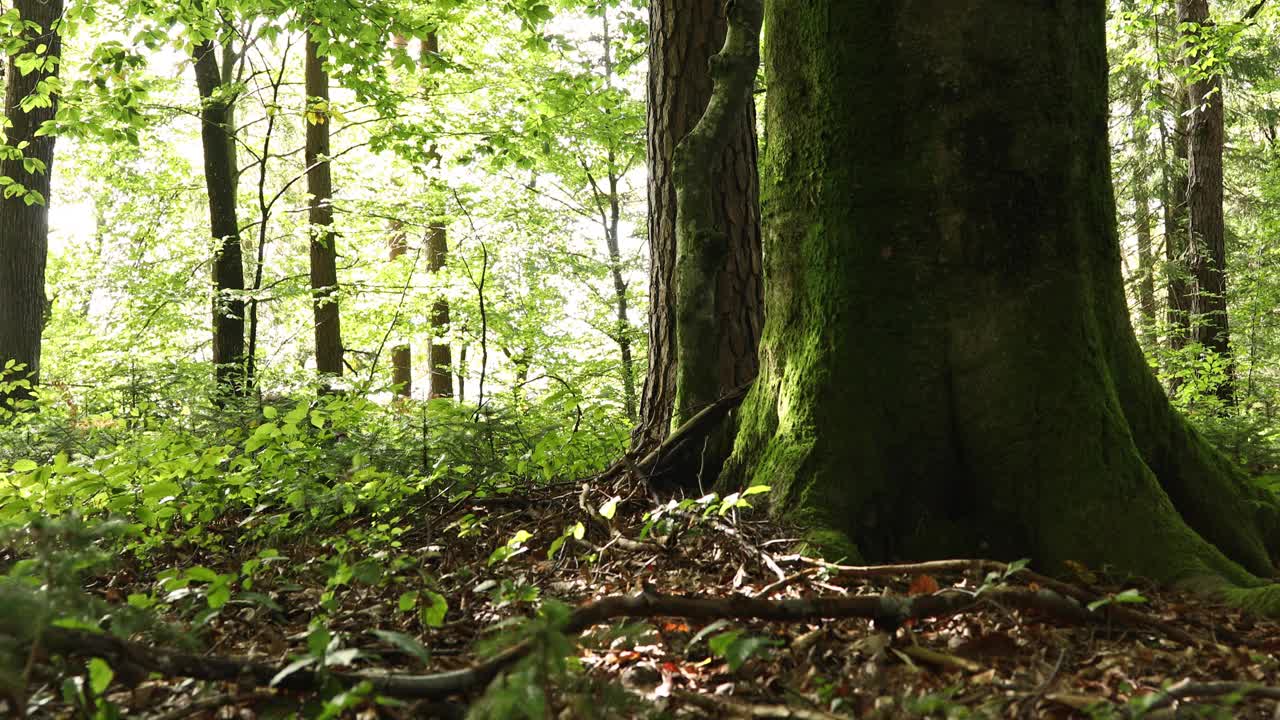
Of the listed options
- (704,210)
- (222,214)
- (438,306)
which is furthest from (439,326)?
(704,210)

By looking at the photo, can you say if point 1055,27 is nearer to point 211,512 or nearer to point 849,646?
point 849,646

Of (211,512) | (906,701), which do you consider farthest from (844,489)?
(211,512)

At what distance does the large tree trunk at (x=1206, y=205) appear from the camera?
1164 centimetres

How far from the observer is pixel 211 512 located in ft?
12.5

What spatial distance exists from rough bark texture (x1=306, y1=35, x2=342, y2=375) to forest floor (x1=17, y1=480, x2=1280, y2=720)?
919 centimetres

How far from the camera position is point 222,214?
1035 centimetres

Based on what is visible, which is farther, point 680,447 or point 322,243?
point 322,243

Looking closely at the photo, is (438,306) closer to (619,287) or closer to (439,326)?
(439,326)

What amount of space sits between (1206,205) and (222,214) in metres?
14.1

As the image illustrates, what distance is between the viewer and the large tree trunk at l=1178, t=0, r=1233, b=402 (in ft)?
38.2

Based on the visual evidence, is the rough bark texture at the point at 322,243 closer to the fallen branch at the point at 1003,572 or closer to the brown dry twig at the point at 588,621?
the fallen branch at the point at 1003,572

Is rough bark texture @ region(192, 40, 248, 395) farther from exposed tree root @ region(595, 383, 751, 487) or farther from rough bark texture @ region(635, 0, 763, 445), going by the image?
exposed tree root @ region(595, 383, 751, 487)

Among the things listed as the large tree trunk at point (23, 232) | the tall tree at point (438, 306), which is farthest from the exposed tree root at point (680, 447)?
the large tree trunk at point (23, 232)

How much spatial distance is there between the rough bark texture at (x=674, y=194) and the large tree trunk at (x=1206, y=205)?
9.75 m
